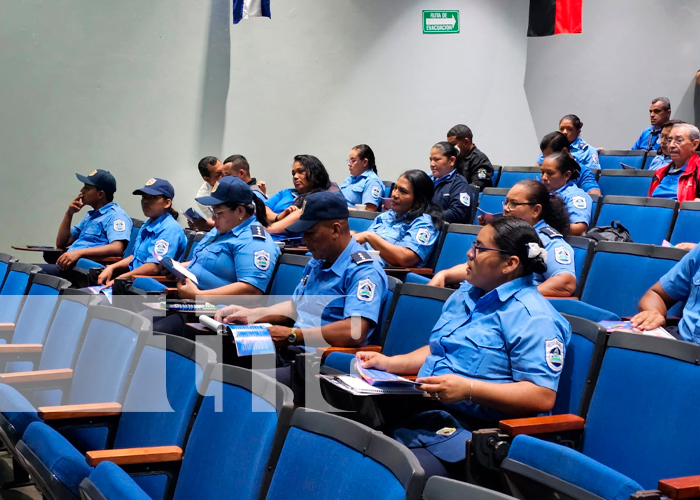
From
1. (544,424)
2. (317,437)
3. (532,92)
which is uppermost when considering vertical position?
(532,92)

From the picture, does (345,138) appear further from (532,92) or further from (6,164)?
(6,164)

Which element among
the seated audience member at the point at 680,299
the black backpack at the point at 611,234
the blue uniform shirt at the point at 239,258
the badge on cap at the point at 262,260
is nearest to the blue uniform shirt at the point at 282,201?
the blue uniform shirt at the point at 239,258

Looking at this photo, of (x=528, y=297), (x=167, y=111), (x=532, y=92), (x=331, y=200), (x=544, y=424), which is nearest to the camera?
(x=544, y=424)

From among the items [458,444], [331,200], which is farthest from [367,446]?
[331,200]

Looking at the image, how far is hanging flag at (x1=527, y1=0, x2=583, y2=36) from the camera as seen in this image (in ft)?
23.0

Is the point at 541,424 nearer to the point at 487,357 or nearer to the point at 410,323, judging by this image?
the point at 487,357

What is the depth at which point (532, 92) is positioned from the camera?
24.6 ft

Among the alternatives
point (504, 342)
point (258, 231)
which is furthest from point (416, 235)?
point (504, 342)

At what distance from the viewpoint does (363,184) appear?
543 centimetres

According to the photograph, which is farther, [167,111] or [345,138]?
[345,138]

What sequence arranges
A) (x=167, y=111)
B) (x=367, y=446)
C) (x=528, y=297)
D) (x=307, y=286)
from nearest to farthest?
(x=367, y=446) → (x=528, y=297) → (x=307, y=286) → (x=167, y=111)

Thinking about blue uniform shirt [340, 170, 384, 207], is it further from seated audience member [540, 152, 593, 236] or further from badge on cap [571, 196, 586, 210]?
badge on cap [571, 196, 586, 210]

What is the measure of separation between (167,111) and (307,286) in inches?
162

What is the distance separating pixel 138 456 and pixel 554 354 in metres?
1.11
